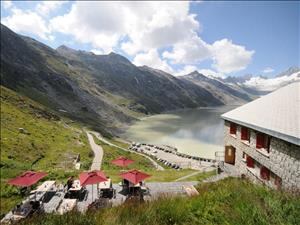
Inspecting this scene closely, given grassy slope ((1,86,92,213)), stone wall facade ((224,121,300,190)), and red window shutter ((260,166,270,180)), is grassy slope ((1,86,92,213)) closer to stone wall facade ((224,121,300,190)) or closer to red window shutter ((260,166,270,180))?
stone wall facade ((224,121,300,190))

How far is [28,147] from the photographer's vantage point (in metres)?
51.5

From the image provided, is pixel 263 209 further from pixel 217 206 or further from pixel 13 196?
pixel 13 196

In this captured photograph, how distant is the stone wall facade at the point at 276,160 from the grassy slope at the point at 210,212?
4043 millimetres

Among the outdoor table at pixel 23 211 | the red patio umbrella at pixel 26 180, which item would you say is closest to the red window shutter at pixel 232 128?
the red patio umbrella at pixel 26 180

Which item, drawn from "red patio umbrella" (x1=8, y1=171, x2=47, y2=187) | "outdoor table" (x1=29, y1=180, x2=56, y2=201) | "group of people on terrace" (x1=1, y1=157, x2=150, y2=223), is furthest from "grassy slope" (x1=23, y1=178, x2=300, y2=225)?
"outdoor table" (x1=29, y1=180, x2=56, y2=201)

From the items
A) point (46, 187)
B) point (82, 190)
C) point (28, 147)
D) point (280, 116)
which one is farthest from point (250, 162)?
point (28, 147)

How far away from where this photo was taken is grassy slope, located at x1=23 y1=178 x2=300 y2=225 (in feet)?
21.6

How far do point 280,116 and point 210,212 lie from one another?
14.4 meters

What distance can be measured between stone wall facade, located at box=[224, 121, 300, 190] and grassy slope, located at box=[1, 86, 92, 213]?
60.8 ft

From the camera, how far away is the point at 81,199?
21.5 m

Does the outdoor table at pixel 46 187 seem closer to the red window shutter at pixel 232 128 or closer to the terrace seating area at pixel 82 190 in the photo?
the terrace seating area at pixel 82 190

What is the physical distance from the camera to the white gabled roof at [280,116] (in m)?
16.6

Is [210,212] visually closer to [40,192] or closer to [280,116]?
[280,116]

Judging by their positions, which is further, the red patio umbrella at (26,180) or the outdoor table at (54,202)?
the red patio umbrella at (26,180)
